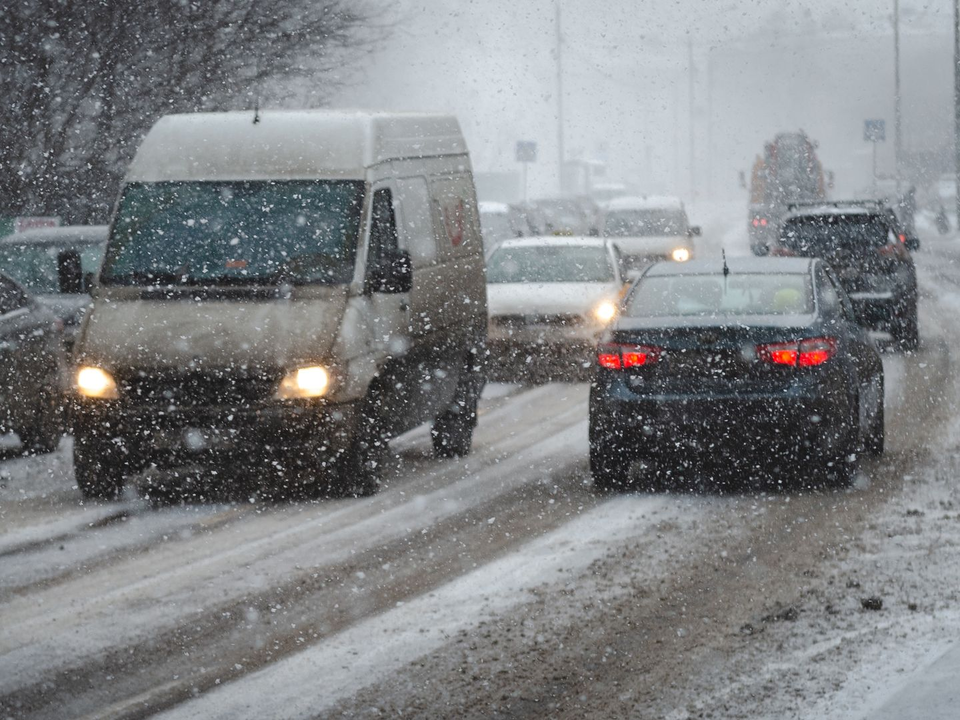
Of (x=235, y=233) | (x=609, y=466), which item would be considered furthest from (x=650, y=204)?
(x=609, y=466)

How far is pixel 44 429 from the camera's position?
13.0m

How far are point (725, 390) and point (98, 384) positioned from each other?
359 centimetres

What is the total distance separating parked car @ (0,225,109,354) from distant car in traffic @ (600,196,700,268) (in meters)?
13.6

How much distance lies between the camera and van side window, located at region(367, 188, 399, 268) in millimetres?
10922

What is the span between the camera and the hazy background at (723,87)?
85.5 metres

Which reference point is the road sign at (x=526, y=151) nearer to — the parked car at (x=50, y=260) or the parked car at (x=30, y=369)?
the parked car at (x=50, y=260)

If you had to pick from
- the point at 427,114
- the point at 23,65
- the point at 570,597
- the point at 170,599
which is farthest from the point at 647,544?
the point at 23,65

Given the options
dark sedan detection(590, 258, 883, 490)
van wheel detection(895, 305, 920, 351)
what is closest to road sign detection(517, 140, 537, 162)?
van wheel detection(895, 305, 920, 351)

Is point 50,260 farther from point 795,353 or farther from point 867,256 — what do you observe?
point 867,256

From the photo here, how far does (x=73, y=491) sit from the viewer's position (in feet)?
36.2

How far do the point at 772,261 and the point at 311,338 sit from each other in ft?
10.7

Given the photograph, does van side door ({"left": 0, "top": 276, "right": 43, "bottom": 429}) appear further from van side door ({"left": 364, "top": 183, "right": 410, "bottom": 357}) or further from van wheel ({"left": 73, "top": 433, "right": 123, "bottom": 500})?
van side door ({"left": 364, "top": 183, "right": 410, "bottom": 357})

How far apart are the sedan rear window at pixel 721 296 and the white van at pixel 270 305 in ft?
4.80

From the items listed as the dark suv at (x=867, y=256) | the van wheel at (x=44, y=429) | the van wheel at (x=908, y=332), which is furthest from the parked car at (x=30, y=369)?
the van wheel at (x=908, y=332)
